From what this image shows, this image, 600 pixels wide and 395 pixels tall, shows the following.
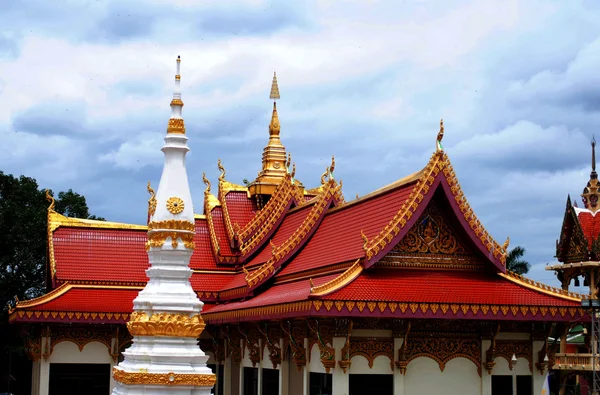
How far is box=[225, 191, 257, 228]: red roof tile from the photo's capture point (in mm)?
30359

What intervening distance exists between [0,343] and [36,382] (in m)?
12.6

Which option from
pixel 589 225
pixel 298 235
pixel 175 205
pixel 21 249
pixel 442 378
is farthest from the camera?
pixel 21 249

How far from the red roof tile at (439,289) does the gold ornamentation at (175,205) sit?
3235 mm

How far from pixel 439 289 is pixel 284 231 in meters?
8.94

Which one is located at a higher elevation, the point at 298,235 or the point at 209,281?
the point at 298,235

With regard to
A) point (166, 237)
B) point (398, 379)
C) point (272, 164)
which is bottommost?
point (398, 379)

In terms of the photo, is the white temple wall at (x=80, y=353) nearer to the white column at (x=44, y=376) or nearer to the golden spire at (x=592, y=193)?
the white column at (x=44, y=376)

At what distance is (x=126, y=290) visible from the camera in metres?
27.9

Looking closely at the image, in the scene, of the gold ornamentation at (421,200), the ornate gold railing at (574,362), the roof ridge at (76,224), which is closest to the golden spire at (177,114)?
the gold ornamentation at (421,200)

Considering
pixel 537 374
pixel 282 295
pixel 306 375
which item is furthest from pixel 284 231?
pixel 537 374

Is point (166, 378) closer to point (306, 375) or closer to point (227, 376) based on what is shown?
point (306, 375)

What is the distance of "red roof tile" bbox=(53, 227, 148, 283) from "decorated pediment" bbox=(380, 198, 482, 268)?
10.7 metres

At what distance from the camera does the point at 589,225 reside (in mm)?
37125

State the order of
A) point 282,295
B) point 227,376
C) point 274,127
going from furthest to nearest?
1. point 274,127
2. point 227,376
3. point 282,295
